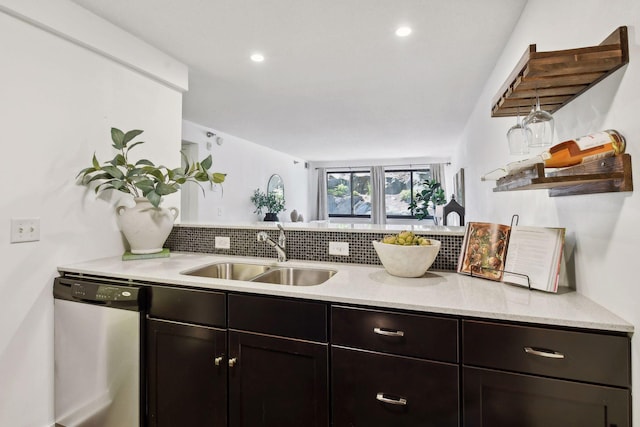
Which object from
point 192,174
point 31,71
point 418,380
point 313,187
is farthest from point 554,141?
point 313,187

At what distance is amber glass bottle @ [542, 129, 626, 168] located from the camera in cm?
89

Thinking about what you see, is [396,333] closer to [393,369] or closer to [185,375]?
[393,369]

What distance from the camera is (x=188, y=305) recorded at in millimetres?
1446

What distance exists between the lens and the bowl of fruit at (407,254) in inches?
57.1

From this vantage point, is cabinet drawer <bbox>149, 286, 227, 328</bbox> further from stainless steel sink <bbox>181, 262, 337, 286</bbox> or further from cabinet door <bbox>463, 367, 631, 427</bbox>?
cabinet door <bbox>463, 367, 631, 427</bbox>

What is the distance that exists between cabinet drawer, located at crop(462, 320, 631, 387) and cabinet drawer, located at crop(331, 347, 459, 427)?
0.12 metres


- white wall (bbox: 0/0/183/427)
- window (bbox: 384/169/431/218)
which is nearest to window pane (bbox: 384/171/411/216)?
window (bbox: 384/169/431/218)

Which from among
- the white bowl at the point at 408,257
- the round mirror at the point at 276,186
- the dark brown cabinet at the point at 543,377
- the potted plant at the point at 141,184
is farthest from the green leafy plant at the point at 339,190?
the dark brown cabinet at the point at 543,377

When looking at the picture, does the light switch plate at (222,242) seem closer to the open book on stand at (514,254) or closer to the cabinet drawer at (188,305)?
the cabinet drawer at (188,305)

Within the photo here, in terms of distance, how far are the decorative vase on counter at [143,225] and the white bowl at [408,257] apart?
4.76 ft

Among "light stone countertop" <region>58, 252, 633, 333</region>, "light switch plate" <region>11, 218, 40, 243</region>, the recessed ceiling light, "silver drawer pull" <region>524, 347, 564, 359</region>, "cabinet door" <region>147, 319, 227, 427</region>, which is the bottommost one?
"cabinet door" <region>147, 319, 227, 427</region>

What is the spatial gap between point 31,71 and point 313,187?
6765 millimetres

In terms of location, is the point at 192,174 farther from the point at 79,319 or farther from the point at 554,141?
the point at 554,141

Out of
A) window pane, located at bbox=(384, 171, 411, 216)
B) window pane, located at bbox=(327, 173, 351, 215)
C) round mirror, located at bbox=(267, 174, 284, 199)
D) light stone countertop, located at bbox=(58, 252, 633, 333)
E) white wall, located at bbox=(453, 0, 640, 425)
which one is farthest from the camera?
window pane, located at bbox=(327, 173, 351, 215)
